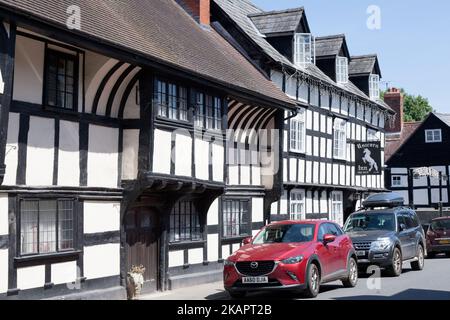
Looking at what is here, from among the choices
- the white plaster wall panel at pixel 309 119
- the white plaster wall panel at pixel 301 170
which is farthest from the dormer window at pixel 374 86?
the white plaster wall panel at pixel 301 170

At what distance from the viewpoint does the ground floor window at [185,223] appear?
16.7 metres

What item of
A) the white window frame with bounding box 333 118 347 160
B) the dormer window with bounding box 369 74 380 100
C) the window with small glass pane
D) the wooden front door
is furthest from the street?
the dormer window with bounding box 369 74 380 100

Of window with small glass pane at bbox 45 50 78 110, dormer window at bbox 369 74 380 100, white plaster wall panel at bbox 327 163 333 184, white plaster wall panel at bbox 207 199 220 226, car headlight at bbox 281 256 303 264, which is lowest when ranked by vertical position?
car headlight at bbox 281 256 303 264

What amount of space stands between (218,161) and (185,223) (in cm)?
193

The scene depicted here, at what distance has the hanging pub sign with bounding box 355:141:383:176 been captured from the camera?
90.9ft

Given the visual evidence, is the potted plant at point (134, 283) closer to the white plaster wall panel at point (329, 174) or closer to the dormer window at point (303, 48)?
the dormer window at point (303, 48)

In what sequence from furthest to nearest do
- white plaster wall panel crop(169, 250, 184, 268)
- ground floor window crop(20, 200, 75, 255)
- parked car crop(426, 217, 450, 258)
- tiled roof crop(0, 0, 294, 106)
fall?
parked car crop(426, 217, 450, 258)
white plaster wall panel crop(169, 250, 184, 268)
tiled roof crop(0, 0, 294, 106)
ground floor window crop(20, 200, 75, 255)

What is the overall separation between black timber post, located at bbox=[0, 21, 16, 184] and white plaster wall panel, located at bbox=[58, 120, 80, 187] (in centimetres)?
209

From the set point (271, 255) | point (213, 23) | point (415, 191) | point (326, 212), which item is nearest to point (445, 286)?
point (271, 255)

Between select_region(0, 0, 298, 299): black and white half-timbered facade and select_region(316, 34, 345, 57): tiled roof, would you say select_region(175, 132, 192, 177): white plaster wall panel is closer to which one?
select_region(0, 0, 298, 299): black and white half-timbered facade

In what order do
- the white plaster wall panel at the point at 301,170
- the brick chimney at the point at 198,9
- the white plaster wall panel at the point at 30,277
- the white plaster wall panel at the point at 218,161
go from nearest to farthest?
the white plaster wall panel at the point at 30,277, the white plaster wall panel at the point at 218,161, the brick chimney at the point at 198,9, the white plaster wall panel at the point at 301,170

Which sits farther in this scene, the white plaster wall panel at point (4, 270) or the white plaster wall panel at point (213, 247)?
the white plaster wall panel at point (213, 247)

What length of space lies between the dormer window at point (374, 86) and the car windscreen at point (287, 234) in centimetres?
1883

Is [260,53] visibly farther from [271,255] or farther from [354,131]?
[271,255]
